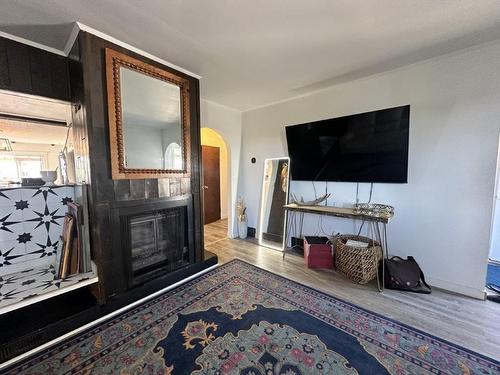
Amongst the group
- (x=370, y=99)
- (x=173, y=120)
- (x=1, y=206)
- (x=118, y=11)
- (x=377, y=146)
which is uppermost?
(x=118, y=11)

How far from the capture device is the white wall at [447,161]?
1.97m

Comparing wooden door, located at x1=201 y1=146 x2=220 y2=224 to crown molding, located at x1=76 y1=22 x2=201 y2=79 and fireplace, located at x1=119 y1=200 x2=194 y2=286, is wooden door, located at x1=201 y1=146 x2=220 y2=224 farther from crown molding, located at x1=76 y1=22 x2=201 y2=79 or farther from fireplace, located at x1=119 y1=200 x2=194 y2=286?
crown molding, located at x1=76 y1=22 x2=201 y2=79

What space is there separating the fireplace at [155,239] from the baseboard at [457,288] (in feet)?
8.83

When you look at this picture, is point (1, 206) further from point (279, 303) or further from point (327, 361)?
point (327, 361)

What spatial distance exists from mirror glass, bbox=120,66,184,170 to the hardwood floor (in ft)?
5.93

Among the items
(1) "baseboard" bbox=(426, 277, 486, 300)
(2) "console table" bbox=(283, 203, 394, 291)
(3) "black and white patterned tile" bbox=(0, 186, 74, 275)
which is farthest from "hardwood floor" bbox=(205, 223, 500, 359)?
(3) "black and white patterned tile" bbox=(0, 186, 74, 275)

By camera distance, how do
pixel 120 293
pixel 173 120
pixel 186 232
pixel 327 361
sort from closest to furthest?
pixel 327 361 < pixel 120 293 < pixel 173 120 < pixel 186 232

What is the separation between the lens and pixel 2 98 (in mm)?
1787

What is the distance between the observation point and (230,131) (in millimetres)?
3783

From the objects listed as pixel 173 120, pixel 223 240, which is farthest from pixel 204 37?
pixel 223 240

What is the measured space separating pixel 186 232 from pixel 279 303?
130 centimetres

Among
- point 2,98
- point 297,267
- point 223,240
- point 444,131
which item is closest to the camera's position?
point 2,98

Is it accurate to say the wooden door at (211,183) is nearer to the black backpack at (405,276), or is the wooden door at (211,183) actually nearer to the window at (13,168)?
the window at (13,168)

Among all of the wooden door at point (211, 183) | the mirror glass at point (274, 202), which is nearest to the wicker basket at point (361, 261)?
the mirror glass at point (274, 202)
